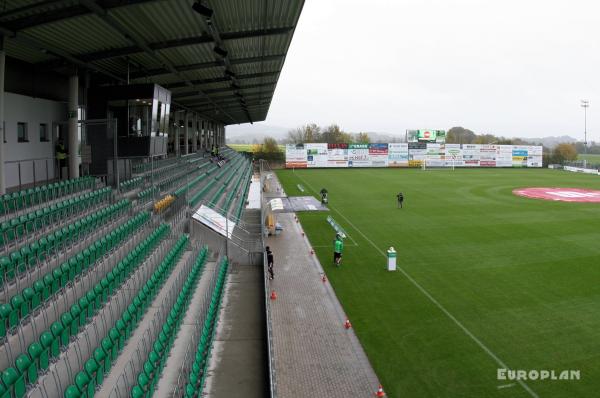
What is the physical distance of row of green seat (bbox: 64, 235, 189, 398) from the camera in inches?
255

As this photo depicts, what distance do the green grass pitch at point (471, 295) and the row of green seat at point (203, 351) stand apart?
11.9 feet

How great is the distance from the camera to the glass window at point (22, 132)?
16234 mm

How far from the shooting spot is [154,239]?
44.6 ft

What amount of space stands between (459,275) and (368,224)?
1049cm

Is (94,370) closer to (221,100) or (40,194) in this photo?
(40,194)

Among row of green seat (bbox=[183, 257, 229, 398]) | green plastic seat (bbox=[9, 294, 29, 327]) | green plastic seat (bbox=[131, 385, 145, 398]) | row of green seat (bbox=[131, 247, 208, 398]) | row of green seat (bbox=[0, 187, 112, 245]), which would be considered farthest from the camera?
row of green seat (bbox=[0, 187, 112, 245])

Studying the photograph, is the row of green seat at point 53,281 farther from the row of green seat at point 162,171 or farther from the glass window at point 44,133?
the row of green seat at point 162,171

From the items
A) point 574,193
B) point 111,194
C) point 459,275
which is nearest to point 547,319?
point 459,275

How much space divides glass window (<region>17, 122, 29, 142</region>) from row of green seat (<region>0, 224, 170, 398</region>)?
7.83 metres

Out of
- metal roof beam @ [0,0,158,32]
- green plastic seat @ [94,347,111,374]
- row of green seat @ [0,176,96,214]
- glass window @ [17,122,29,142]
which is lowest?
green plastic seat @ [94,347,111,374]

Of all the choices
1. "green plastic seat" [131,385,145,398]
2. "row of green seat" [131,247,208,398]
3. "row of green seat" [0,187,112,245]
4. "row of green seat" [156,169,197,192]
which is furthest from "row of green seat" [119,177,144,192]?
"green plastic seat" [131,385,145,398]

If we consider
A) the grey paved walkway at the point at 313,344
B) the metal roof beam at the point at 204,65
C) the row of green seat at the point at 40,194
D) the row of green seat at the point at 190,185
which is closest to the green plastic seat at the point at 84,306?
the grey paved walkway at the point at 313,344

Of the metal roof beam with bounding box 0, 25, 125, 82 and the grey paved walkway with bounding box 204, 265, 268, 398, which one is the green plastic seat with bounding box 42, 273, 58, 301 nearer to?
the grey paved walkway with bounding box 204, 265, 268, 398

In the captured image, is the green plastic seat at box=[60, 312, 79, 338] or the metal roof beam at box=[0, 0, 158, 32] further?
the metal roof beam at box=[0, 0, 158, 32]
